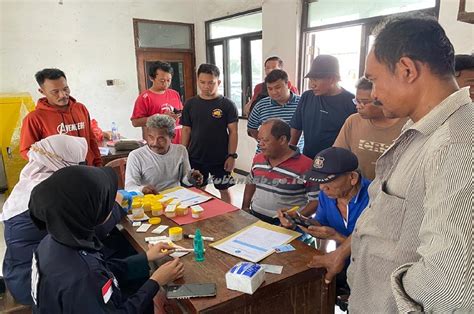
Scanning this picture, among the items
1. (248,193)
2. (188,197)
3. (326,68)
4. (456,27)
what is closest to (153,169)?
(188,197)

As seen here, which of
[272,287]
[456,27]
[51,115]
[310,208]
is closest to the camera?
[272,287]

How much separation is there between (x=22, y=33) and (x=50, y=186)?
447 cm

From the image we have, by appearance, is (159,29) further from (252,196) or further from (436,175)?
(436,175)

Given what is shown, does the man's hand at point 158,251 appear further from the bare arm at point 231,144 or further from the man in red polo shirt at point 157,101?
the man in red polo shirt at point 157,101

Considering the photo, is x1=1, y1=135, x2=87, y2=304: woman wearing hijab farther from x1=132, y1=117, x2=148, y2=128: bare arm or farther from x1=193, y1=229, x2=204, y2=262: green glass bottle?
x1=132, y1=117, x2=148, y2=128: bare arm

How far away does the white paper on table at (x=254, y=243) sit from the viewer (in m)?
1.34

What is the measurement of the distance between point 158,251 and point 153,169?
100cm

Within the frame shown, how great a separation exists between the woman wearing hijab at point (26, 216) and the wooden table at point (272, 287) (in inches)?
20.5

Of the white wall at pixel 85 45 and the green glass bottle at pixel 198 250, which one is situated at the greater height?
the white wall at pixel 85 45

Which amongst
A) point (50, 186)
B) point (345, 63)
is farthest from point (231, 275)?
point (345, 63)

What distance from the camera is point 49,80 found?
2.47m

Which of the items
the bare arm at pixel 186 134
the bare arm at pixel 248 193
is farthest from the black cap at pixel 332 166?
the bare arm at pixel 186 134

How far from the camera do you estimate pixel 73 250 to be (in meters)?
1.05

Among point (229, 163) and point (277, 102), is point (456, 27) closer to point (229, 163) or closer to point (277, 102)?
point (277, 102)
